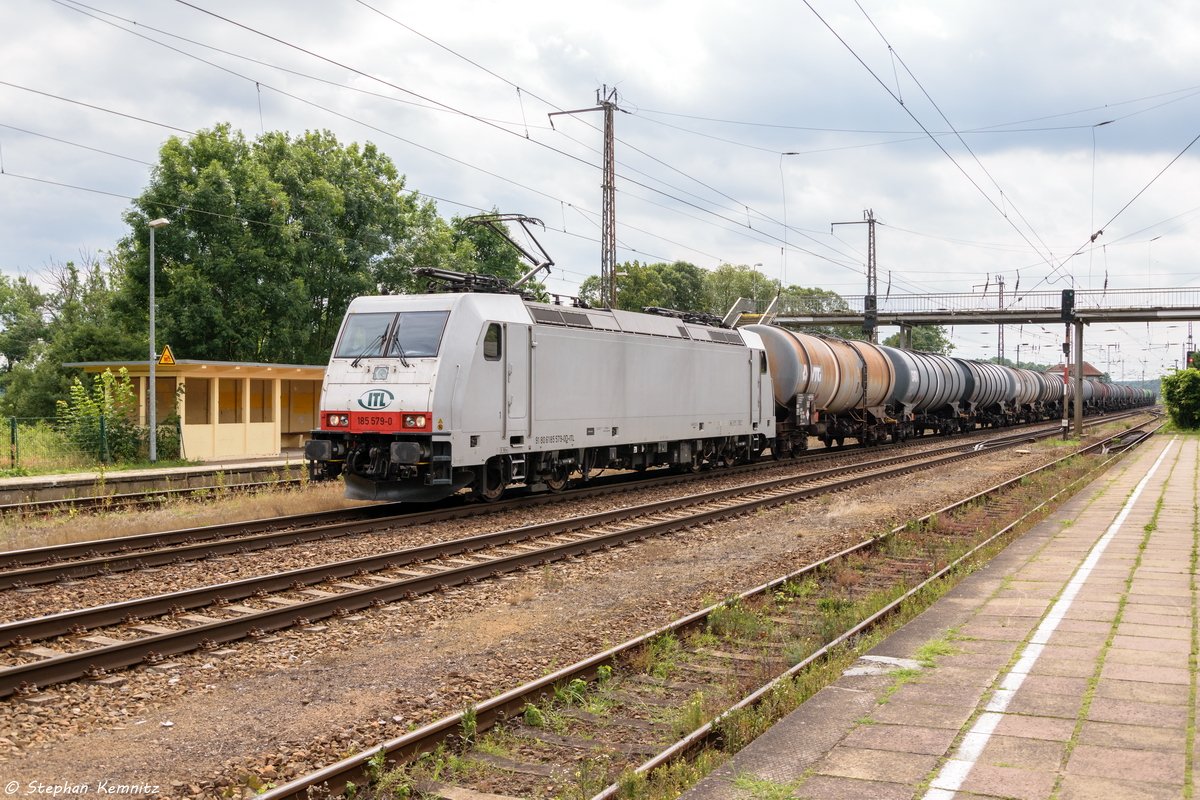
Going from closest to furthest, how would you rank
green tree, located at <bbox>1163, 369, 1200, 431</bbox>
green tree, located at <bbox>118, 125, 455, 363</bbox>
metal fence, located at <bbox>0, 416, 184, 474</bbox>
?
metal fence, located at <bbox>0, 416, 184, 474</bbox>
green tree, located at <bbox>118, 125, 455, 363</bbox>
green tree, located at <bbox>1163, 369, 1200, 431</bbox>

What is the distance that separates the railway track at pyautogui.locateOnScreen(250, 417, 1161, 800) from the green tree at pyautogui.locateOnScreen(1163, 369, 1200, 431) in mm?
41344

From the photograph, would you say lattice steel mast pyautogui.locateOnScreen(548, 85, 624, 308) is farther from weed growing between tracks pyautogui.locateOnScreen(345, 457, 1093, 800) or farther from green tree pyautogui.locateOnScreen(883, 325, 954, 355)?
green tree pyautogui.locateOnScreen(883, 325, 954, 355)

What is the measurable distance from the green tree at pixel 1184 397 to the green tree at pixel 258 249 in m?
34.9

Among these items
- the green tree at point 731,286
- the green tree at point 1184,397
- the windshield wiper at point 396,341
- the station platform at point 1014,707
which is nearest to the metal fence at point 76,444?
the windshield wiper at point 396,341

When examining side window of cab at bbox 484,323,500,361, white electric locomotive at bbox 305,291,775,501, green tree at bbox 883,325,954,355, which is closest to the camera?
white electric locomotive at bbox 305,291,775,501

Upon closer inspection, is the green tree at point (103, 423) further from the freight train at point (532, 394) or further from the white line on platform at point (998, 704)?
the white line on platform at point (998, 704)

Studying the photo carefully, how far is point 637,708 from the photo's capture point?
6.01m

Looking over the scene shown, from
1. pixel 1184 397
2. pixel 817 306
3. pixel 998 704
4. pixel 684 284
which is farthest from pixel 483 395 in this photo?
pixel 817 306

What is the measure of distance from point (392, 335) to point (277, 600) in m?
5.96

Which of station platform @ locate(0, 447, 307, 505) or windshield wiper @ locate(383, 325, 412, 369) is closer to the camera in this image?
windshield wiper @ locate(383, 325, 412, 369)

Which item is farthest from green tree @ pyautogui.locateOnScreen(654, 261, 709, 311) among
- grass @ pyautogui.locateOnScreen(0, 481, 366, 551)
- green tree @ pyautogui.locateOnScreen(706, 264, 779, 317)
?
grass @ pyautogui.locateOnScreen(0, 481, 366, 551)

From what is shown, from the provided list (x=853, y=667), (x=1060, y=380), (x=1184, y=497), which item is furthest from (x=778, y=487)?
(x=1060, y=380)

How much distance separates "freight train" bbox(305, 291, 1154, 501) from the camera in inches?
526

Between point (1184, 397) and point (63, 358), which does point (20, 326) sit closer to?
point (63, 358)
